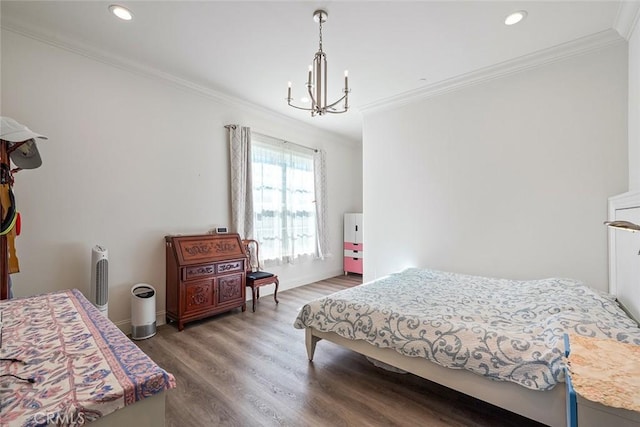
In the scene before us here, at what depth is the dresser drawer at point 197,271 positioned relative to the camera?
3.04 metres

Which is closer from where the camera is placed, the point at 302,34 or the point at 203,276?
the point at 302,34

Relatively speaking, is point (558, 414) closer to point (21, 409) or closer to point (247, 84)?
point (21, 409)

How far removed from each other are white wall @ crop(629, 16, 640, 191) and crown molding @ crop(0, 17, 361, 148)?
12.9 feet

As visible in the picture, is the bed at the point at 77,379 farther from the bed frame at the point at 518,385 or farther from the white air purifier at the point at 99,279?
the bed frame at the point at 518,385

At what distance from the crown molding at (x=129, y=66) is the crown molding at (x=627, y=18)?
3833 millimetres

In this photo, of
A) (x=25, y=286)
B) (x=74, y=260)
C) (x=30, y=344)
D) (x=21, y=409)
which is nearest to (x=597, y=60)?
(x=21, y=409)

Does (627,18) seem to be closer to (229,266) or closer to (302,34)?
(302,34)

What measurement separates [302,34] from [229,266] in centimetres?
271

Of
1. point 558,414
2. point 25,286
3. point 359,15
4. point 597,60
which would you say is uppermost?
point 359,15

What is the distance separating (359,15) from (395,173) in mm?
2159

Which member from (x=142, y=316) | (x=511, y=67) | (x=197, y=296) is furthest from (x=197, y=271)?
(x=511, y=67)

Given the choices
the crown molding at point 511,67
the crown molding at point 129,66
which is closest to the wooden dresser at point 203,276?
the crown molding at point 129,66

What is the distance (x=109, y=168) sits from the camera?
2822 mm

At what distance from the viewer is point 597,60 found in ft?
8.46
